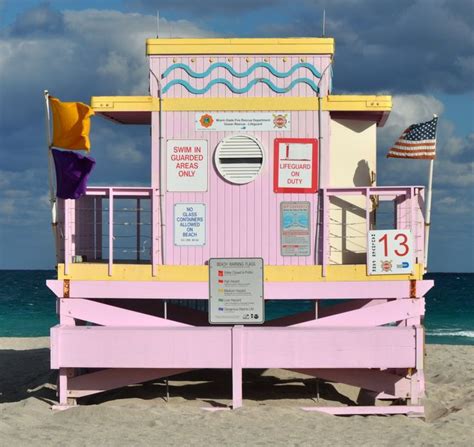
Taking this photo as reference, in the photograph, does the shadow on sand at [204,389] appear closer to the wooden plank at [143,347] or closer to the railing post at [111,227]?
the wooden plank at [143,347]

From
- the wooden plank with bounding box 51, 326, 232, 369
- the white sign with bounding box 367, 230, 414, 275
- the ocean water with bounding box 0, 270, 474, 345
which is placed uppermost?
the white sign with bounding box 367, 230, 414, 275

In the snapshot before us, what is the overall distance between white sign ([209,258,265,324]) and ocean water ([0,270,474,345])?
92.2 ft

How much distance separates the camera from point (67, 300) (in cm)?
1548

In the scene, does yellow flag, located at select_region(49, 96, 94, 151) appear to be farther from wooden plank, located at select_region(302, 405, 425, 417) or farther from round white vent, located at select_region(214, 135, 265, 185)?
wooden plank, located at select_region(302, 405, 425, 417)

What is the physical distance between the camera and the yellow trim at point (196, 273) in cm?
1530

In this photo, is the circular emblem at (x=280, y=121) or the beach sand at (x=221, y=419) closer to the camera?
the beach sand at (x=221, y=419)

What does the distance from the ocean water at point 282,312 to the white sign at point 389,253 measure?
27.6 m

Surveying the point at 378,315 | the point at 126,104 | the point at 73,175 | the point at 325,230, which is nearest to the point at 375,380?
the point at 378,315

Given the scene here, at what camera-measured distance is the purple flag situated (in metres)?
15.4

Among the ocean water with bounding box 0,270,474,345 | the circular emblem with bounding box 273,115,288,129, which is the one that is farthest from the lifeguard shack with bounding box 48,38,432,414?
the ocean water with bounding box 0,270,474,345

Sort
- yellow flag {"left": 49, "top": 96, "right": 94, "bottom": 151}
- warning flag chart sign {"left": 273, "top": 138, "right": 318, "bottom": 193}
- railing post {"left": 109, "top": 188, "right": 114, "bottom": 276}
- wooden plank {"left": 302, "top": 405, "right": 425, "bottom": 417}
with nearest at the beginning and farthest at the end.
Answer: wooden plank {"left": 302, "top": 405, "right": 425, "bottom": 417}
railing post {"left": 109, "top": 188, "right": 114, "bottom": 276}
yellow flag {"left": 49, "top": 96, "right": 94, "bottom": 151}
warning flag chart sign {"left": 273, "top": 138, "right": 318, "bottom": 193}

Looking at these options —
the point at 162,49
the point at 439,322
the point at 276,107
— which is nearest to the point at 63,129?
the point at 162,49

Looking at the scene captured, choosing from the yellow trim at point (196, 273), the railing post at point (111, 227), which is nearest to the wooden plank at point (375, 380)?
the yellow trim at point (196, 273)

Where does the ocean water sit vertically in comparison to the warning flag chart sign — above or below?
below
